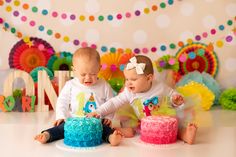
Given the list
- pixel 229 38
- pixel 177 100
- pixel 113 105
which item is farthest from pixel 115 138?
pixel 229 38

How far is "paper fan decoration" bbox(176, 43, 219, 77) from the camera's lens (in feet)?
8.05

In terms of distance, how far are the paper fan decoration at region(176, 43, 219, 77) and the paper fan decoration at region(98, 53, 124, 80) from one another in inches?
15.9

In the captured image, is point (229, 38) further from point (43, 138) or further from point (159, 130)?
point (43, 138)

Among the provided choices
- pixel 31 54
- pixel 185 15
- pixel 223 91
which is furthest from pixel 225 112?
pixel 31 54

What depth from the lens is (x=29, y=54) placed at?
7.93 ft

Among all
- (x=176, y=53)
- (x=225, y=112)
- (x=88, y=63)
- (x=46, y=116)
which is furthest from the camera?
(x=176, y=53)

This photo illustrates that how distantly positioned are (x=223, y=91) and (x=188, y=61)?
27 cm

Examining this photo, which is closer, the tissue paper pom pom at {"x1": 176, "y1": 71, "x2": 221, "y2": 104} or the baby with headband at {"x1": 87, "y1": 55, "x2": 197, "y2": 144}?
the baby with headband at {"x1": 87, "y1": 55, "x2": 197, "y2": 144}

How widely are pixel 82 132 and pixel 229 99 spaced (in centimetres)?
110

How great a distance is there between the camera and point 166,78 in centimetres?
233

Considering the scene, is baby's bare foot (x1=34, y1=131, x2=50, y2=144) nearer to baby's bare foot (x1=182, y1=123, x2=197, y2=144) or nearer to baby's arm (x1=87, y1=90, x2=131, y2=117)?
baby's arm (x1=87, y1=90, x2=131, y2=117)

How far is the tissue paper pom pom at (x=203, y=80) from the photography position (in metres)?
2.40

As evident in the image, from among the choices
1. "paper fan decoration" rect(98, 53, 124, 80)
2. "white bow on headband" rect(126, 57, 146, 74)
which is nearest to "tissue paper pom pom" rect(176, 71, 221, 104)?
"paper fan decoration" rect(98, 53, 124, 80)

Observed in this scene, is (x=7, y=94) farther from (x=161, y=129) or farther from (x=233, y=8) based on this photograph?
(x=233, y=8)
